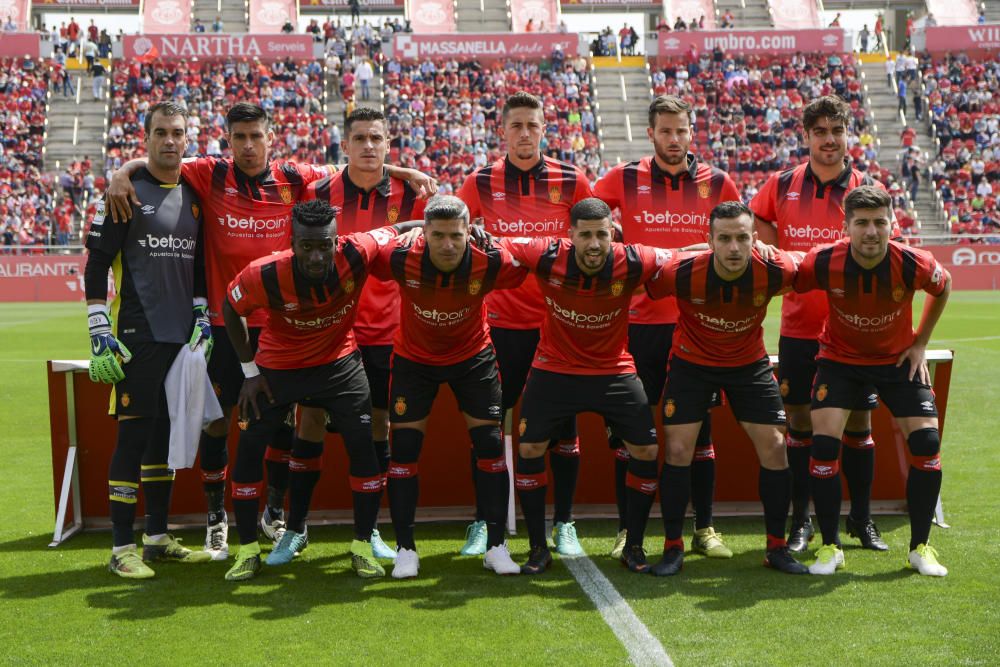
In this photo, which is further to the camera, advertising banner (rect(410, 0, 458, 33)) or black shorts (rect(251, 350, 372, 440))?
advertising banner (rect(410, 0, 458, 33))

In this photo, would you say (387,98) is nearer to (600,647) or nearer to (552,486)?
(552,486)

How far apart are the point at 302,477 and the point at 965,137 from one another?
3557cm

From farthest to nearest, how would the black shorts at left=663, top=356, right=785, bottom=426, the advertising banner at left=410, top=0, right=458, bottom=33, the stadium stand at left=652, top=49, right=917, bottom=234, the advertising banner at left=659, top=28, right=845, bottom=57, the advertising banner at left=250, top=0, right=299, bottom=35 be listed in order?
the advertising banner at left=410, top=0, right=458, bottom=33 < the advertising banner at left=250, top=0, right=299, bottom=35 < the advertising banner at left=659, top=28, right=845, bottom=57 < the stadium stand at left=652, top=49, right=917, bottom=234 < the black shorts at left=663, top=356, right=785, bottom=426

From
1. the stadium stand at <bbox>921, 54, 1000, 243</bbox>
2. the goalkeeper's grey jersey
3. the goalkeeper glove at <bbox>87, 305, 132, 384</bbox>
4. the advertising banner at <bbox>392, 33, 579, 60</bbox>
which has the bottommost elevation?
the goalkeeper glove at <bbox>87, 305, 132, 384</bbox>

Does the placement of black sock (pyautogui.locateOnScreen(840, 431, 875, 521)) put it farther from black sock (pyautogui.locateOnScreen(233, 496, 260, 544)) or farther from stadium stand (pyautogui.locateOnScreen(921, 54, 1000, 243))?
stadium stand (pyautogui.locateOnScreen(921, 54, 1000, 243))

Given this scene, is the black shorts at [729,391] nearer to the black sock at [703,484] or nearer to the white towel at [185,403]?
the black sock at [703,484]

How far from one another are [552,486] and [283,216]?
7.81ft

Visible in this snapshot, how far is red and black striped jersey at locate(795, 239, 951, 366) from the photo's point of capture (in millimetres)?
5781

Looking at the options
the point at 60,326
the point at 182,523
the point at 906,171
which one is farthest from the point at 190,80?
the point at 182,523

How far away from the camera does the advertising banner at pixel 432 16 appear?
143 ft

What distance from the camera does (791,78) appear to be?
40.0 m

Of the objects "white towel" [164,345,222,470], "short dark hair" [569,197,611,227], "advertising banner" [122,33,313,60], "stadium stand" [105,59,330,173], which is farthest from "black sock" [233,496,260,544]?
"advertising banner" [122,33,313,60]

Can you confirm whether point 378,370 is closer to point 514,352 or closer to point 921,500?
point 514,352

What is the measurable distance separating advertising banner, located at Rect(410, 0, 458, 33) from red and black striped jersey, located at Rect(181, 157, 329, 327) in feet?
127
